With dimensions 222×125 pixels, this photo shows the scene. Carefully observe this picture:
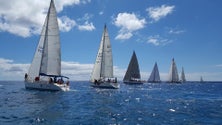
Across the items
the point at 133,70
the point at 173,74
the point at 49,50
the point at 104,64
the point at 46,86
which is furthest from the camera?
the point at 173,74

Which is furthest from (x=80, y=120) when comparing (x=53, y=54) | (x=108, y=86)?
(x=108, y=86)

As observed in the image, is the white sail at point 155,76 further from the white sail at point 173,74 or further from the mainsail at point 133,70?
the mainsail at point 133,70

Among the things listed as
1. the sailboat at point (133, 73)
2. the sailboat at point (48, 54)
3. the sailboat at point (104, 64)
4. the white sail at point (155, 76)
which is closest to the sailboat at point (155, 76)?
the white sail at point (155, 76)

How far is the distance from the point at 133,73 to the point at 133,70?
1.45 meters

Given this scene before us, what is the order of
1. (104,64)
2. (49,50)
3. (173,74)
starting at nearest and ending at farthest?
(49,50) < (104,64) < (173,74)

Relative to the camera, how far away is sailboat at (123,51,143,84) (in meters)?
122

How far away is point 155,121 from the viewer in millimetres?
23391

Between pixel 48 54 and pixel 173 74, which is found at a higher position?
pixel 173 74

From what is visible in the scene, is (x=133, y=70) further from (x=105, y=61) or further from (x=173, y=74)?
(x=173, y=74)

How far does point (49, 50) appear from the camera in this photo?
58.6 m

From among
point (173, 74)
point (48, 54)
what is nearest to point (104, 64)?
point (48, 54)

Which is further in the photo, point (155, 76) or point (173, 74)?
point (173, 74)

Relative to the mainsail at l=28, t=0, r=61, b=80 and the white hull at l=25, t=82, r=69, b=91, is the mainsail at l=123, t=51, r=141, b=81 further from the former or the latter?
the white hull at l=25, t=82, r=69, b=91

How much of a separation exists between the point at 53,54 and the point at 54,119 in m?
36.6
